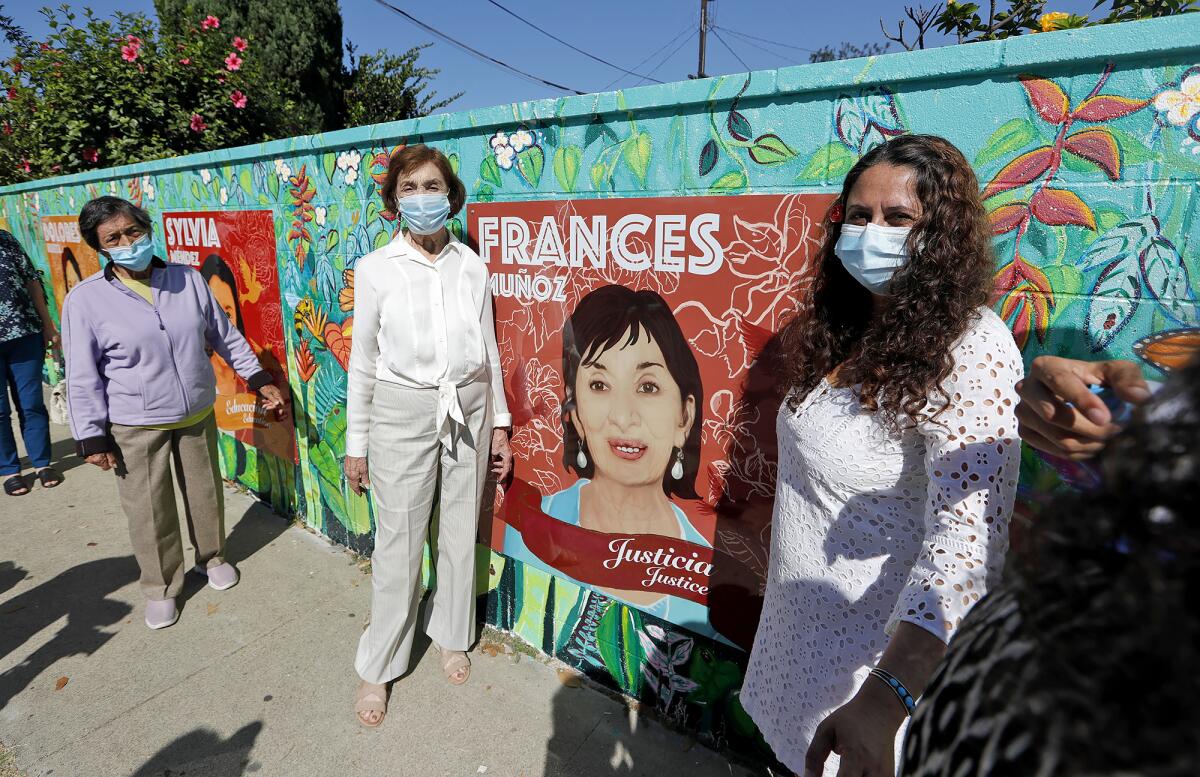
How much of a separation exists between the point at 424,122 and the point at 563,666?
2.63 metres

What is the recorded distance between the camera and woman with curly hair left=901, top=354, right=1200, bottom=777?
0.43 meters

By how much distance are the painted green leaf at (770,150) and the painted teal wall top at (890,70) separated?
126 millimetres

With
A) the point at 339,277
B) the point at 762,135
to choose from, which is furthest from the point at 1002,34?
the point at 339,277

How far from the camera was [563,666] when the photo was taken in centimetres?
290

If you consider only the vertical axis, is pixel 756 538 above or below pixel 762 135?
below

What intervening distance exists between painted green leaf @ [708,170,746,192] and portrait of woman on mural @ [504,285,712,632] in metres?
0.44

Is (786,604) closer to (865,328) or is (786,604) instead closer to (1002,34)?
(865,328)

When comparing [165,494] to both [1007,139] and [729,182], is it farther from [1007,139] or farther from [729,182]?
[1007,139]

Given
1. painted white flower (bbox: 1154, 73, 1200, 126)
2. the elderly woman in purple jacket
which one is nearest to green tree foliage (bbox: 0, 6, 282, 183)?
the elderly woman in purple jacket

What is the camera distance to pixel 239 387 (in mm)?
4441

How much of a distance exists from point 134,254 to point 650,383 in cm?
262

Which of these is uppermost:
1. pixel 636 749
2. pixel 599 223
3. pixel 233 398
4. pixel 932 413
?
pixel 599 223

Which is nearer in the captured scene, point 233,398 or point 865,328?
point 865,328

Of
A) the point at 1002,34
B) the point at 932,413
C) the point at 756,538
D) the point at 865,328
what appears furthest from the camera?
the point at 1002,34
